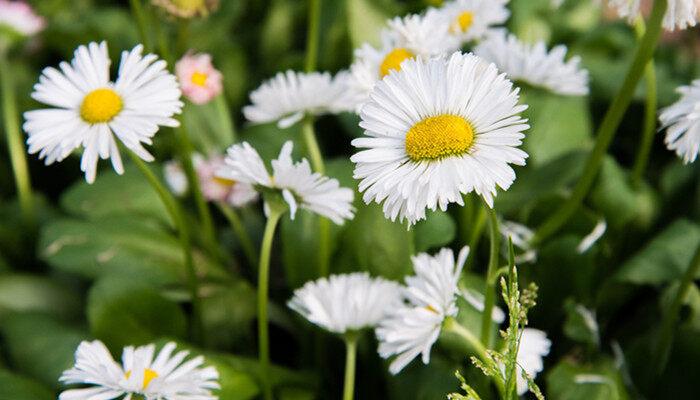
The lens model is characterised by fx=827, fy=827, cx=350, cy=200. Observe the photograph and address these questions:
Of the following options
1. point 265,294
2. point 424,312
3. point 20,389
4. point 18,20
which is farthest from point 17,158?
point 424,312

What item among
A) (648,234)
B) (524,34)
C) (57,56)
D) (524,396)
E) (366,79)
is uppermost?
(57,56)

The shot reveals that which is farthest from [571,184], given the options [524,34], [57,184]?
[57,184]

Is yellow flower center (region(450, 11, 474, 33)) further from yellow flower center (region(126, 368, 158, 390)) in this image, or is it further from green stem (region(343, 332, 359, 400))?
yellow flower center (region(126, 368, 158, 390))

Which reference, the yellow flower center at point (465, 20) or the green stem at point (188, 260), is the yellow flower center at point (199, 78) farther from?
the yellow flower center at point (465, 20)

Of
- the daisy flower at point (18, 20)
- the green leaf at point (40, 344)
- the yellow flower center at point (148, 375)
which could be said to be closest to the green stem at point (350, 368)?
the yellow flower center at point (148, 375)

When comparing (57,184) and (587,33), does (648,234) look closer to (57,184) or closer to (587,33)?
(587,33)

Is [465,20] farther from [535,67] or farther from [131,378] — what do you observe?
[131,378]

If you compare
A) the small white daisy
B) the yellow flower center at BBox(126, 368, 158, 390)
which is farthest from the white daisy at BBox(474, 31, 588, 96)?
the yellow flower center at BBox(126, 368, 158, 390)
